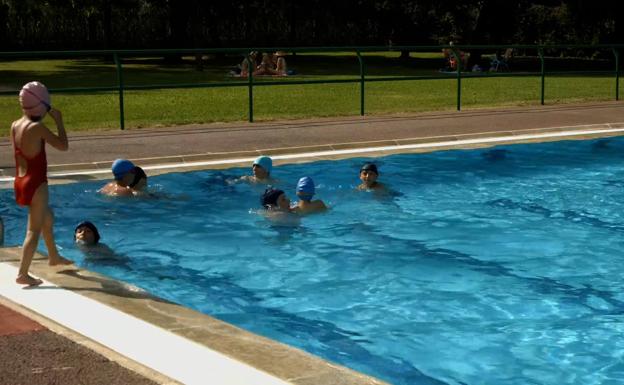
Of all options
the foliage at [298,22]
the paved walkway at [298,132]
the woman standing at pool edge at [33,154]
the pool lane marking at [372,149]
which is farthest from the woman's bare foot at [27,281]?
the foliage at [298,22]

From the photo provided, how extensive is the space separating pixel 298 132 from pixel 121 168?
21.0 ft

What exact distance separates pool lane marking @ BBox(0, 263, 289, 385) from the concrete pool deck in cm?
3

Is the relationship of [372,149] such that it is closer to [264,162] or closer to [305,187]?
[264,162]

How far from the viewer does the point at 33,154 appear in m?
7.86

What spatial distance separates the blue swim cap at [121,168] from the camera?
524 inches

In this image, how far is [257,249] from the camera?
37.9 feet

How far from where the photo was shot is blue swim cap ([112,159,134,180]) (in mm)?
13320

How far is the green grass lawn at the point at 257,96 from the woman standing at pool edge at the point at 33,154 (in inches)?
489

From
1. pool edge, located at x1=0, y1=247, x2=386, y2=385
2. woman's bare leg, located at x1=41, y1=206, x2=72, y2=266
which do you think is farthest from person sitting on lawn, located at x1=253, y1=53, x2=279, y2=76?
pool edge, located at x1=0, y1=247, x2=386, y2=385

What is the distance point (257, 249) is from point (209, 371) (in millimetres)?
5685

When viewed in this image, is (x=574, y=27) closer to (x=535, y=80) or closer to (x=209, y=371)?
(x=535, y=80)

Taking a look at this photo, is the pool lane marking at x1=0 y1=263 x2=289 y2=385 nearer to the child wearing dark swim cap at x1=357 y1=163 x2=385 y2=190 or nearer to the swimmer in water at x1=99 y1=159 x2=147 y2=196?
the swimmer in water at x1=99 y1=159 x2=147 y2=196

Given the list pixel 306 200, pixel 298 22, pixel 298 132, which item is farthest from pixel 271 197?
pixel 298 22

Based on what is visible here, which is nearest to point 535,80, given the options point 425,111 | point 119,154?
point 425,111
